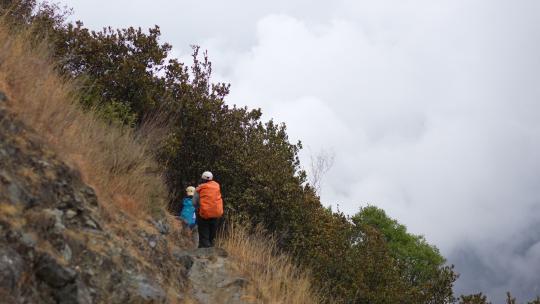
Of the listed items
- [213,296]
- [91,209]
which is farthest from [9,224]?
[213,296]

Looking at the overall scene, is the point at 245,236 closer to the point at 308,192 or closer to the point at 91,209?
the point at 308,192

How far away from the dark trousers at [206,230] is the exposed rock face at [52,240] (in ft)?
10.7

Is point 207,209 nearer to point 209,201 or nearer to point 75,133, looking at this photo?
point 209,201

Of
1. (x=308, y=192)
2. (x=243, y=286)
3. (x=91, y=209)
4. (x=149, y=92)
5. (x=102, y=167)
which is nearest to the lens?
(x=91, y=209)

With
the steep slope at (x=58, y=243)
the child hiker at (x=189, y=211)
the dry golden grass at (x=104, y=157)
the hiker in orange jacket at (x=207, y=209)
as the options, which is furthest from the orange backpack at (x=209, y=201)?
the steep slope at (x=58, y=243)

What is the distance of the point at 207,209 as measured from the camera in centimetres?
1036

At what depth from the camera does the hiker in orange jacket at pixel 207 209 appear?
10367 millimetres

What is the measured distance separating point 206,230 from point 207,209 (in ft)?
1.43

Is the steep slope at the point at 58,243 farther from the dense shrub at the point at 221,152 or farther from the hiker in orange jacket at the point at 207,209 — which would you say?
the dense shrub at the point at 221,152

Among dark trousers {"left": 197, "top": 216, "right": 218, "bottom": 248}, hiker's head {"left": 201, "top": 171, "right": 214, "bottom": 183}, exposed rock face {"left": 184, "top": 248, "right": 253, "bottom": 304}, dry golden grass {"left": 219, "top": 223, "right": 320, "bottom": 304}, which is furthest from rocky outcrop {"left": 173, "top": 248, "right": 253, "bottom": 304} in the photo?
hiker's head {"left": 201, "top": 171, "right": 214, "bottom": 183}

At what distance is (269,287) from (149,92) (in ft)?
17.7

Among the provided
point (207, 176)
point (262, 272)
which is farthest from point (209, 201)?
point (262, 272)

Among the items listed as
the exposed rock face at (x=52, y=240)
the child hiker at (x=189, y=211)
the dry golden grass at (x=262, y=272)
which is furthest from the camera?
the child hiker at (x=189, y=211)

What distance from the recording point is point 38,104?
7.11 meters
